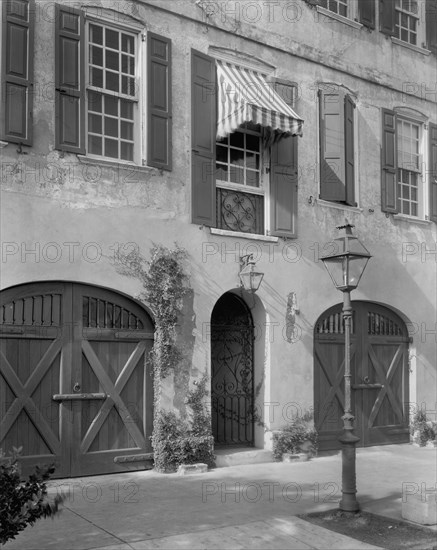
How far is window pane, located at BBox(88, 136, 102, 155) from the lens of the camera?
33.8ft

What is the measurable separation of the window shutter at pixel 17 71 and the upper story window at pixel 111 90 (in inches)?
16.2

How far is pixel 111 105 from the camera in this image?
34.7 ft

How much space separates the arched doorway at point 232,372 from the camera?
12047 millimetres

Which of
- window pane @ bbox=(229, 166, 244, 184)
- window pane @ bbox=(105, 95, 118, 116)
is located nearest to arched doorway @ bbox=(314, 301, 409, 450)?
window pane @ bbox=(229, 166, 244, 184)

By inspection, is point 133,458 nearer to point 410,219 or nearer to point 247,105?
point 247,105

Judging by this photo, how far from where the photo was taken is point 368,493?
9250 millimetres

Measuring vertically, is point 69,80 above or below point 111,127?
above

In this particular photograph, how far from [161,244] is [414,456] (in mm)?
5781

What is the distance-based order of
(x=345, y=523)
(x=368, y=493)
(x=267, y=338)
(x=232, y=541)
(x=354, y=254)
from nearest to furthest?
(x=232, y=541) → (x=345, y=523) → (x=354, y=254) → (x=368, y=493) → (x=267, y=338)

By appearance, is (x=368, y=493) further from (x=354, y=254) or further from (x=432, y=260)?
(x=432, y=260)

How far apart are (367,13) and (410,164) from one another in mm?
3020

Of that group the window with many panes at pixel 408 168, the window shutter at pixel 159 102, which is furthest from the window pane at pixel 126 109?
the window with many panes at pixel 408 168

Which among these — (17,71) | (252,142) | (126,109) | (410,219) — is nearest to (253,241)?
(252,142)

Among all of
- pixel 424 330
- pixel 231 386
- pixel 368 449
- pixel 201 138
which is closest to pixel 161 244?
pixel 201 138
